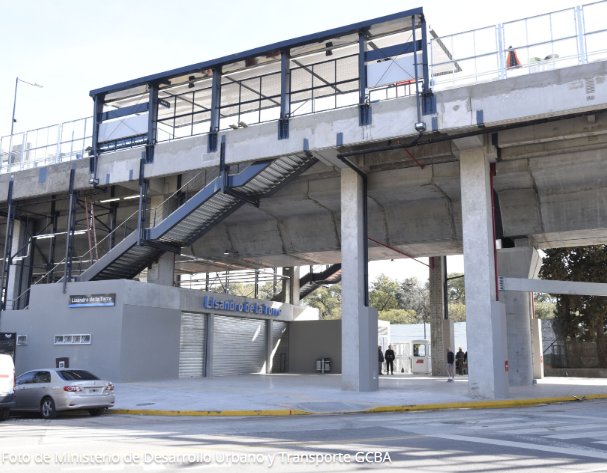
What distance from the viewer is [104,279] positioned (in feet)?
90.9

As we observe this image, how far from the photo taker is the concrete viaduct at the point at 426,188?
1973cm

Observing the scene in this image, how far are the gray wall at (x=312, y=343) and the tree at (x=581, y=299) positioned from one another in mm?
13232

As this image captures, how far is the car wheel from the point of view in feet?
52.9

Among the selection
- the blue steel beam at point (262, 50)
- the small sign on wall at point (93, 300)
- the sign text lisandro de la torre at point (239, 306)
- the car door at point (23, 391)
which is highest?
the blue steel beam at point (262, 50)

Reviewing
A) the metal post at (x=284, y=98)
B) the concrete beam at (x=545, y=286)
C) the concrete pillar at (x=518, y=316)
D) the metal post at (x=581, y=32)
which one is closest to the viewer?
the metal post at (x=581, y=32)

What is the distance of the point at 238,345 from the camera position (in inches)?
1328

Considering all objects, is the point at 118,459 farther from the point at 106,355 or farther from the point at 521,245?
the point at 521,245

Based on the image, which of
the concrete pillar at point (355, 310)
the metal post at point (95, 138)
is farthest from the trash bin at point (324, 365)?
the metal post at point (95, 138)

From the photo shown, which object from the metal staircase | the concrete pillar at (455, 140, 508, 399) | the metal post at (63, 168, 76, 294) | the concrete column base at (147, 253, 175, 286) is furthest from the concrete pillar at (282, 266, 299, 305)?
the concrete pillar at (455, 140, 508, 399)

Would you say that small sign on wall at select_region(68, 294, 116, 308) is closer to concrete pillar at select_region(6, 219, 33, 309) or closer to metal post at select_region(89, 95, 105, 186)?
metal post at select_region(89, 95, 105, 186)

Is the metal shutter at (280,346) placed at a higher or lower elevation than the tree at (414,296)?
lower

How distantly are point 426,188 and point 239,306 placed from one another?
1283 centimetres

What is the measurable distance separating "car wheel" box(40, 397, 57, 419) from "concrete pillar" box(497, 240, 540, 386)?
1630 centimetres

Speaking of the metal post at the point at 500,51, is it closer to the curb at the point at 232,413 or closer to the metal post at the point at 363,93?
the metal post at the point at 363,93
